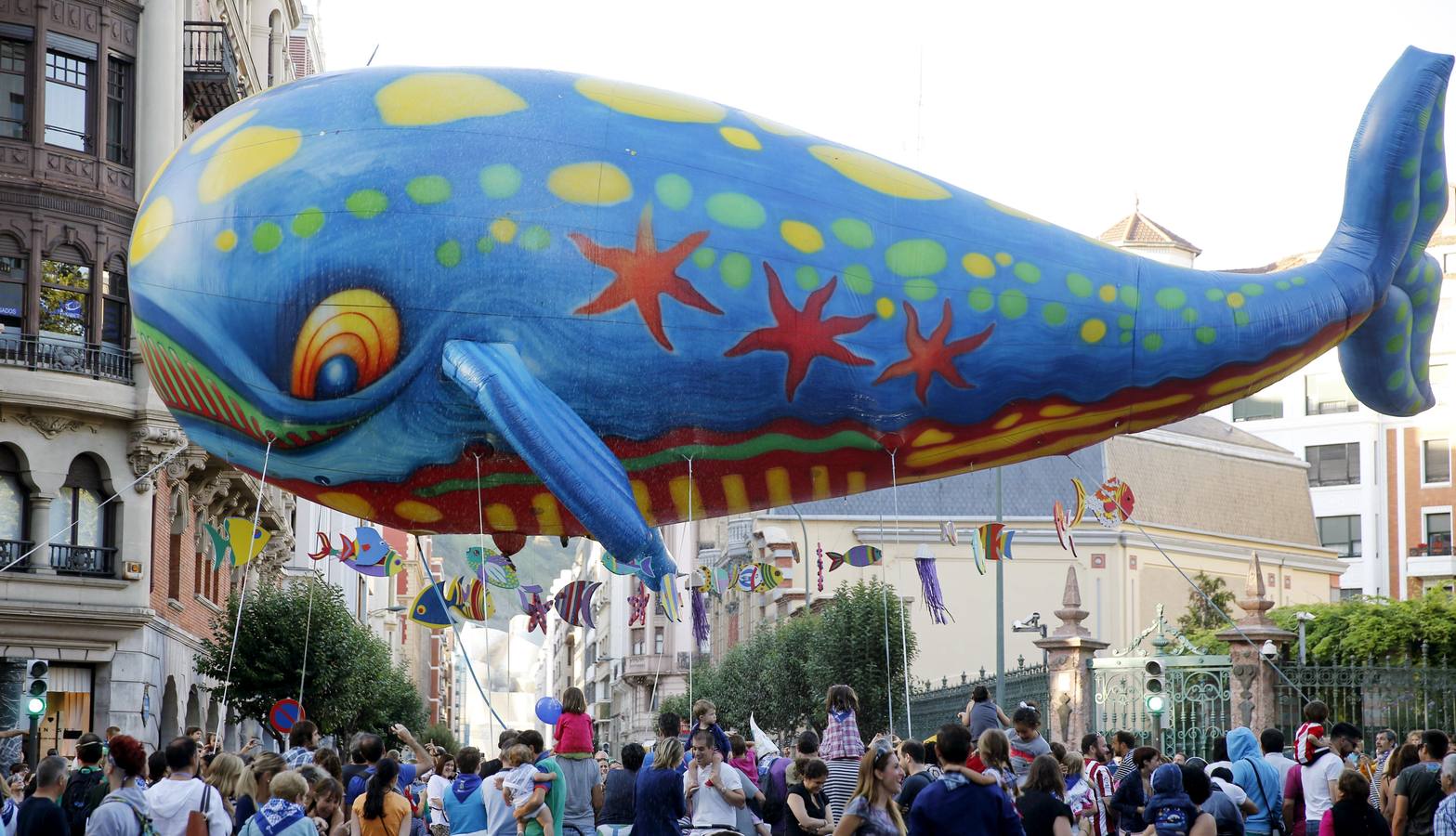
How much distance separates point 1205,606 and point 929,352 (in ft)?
161

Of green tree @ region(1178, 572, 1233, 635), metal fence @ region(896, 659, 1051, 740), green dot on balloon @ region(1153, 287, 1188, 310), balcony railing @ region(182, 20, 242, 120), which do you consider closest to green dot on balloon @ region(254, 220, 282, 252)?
green dot on balloon @ region(1153, 287, 1188, 310)

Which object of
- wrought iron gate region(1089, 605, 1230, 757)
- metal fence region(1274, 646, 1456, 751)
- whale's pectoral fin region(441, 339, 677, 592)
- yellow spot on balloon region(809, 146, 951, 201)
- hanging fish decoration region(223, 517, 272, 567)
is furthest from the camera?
wrought iron gate region(1089, 605, 1230, 757)

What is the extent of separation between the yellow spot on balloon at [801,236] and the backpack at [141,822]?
15.8 ft

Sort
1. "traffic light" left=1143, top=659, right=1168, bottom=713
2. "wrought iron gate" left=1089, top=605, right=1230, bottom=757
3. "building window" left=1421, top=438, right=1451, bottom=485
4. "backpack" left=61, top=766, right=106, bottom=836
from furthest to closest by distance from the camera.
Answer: "building window" left=1421, top=438, right=1451, bottom=485 → "wrought iron gate" left=1089, top=605, right=1230, bottom=757 → "traffic light" left=1143, top=659, right=1168, bottom=713 → "backpack" left=61, top=766, right=106, bottom=836

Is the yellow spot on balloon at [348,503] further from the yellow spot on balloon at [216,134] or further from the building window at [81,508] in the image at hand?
the building window at [81,508]

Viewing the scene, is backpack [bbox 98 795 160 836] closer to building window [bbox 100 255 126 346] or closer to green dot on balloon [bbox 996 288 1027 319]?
green dot on balloon [bbox 996 288 1027 319]

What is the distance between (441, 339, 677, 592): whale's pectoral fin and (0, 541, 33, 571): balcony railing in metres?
21.7

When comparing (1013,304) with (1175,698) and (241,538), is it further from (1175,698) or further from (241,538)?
(1175,698)

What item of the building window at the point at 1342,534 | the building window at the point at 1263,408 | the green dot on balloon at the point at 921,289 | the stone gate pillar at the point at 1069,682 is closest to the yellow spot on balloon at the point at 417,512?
the green dot on balloon at the point at 921,289

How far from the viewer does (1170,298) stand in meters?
10.9

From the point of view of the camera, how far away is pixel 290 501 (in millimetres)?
49062

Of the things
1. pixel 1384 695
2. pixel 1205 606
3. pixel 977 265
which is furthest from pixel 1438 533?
pixel 977 265

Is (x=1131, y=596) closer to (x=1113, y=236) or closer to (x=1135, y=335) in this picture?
(x=1113, y=236)

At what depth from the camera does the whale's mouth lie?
1029 centimetres
